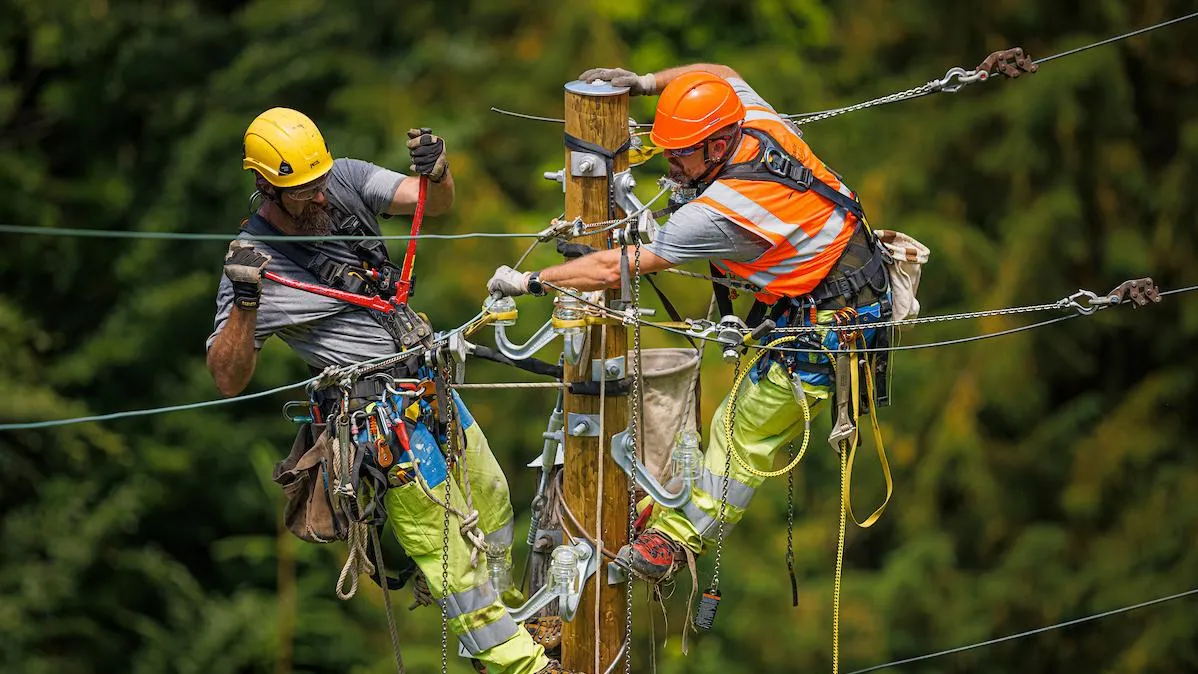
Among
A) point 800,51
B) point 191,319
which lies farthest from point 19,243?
point 800,51

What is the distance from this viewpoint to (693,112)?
5.95 m

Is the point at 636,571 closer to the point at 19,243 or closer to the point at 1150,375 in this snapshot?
the point at 1150,375

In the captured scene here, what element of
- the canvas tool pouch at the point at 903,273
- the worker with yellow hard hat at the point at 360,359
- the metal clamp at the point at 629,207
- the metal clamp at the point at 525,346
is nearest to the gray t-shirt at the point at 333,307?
the worker with yellow hard hat at the point at 360,359

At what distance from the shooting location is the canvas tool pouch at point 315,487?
6.11 meters

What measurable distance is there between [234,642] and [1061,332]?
623 cm

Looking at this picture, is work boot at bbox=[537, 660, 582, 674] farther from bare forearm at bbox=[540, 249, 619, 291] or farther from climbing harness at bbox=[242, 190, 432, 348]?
bare forearm at bbox=[540, 249, 619, 291]

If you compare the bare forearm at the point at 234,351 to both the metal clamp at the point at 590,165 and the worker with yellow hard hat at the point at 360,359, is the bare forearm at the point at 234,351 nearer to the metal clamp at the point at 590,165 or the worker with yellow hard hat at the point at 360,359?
the worker with yellow hard hat at the point at 360,359

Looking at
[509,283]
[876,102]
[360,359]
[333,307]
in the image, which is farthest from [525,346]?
[876,102]

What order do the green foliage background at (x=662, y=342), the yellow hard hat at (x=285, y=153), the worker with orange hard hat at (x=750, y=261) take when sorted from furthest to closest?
the green foliage background at (x=662, y=342) < the worker with orange hard hat at (x=750, y=261) < the yellow hard hat at (x=285, y=153)

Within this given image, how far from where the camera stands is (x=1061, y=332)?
43.4ft

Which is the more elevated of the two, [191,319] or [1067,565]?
[191,319]

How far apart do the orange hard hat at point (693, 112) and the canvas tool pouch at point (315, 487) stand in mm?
1481

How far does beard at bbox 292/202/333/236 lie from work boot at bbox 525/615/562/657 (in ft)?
5.42

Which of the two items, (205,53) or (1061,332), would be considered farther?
(205,53)
